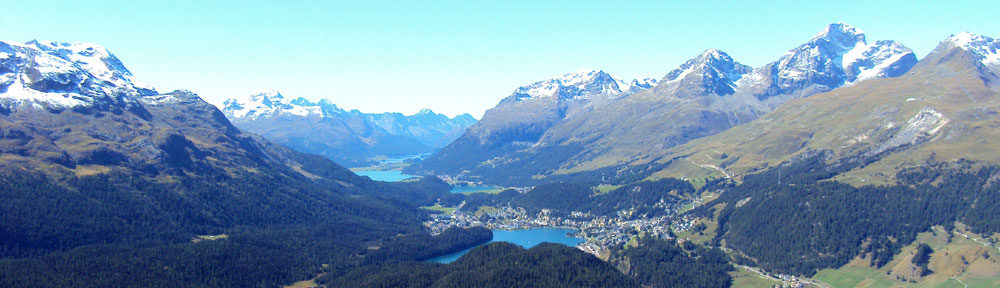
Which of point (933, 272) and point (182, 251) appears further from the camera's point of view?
point (182, 251)

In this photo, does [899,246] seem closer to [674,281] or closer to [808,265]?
[808,265]

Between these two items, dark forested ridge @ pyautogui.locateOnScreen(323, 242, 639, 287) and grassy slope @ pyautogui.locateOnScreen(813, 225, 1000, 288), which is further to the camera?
grassy slope @ pyautogui.locateOnScreen(813, 225, 1000, 288)

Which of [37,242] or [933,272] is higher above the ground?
[37,242]

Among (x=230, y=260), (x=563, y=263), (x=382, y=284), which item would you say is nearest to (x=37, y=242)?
(x=230, y=260)

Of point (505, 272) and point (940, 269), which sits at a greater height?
point (505, 272)

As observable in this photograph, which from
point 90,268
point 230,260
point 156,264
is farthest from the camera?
point 230,260

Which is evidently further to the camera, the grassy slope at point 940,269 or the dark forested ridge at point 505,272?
the grassy slope at point 940,269

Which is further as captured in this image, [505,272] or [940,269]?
[940,269]

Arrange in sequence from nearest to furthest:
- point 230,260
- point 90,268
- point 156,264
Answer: point 90,268 < point 156,264 < point 230,260
